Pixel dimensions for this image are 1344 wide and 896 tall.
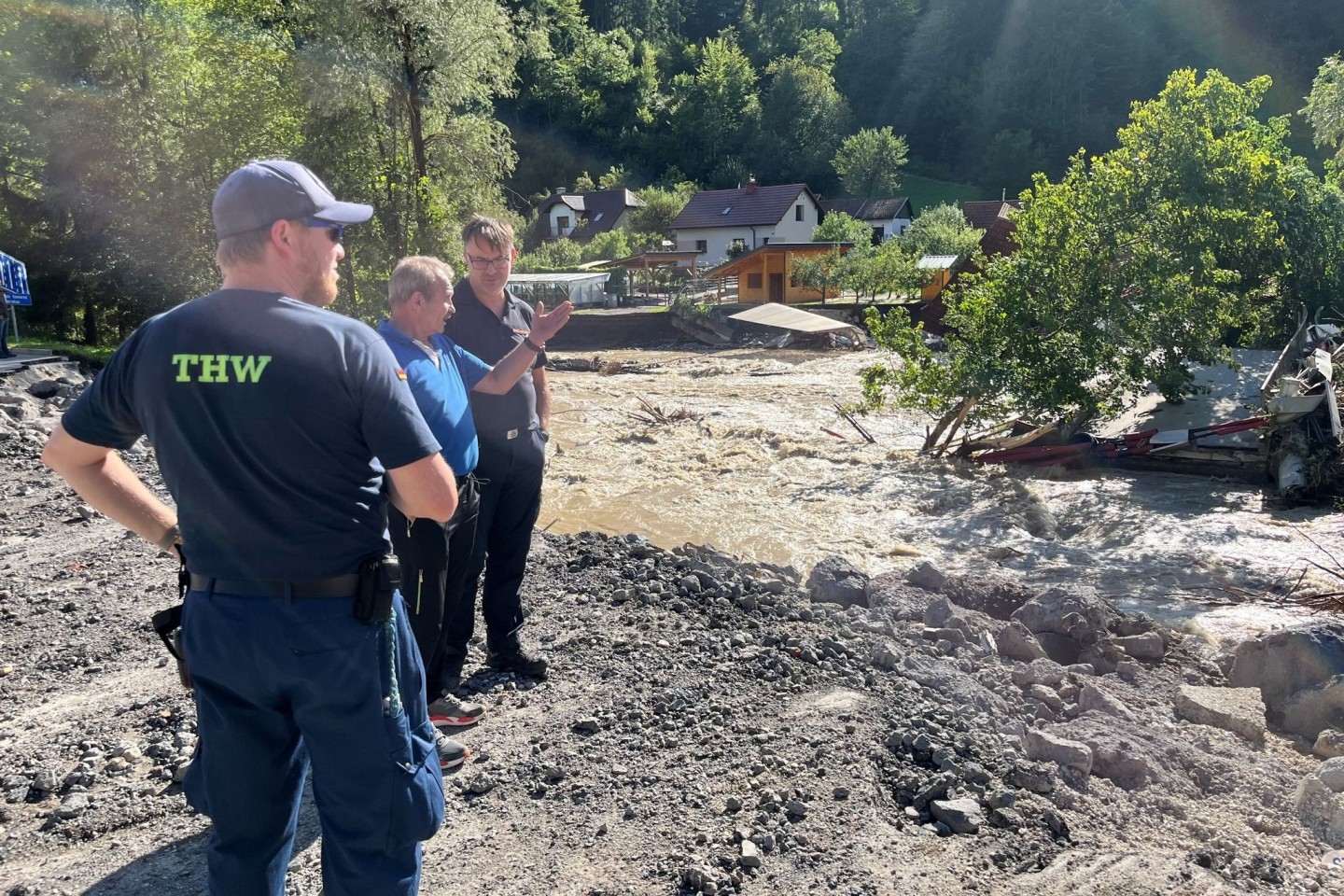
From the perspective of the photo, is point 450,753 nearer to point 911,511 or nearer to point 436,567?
point 436,567

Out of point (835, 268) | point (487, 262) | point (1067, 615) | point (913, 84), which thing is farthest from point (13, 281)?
point (913, 84)

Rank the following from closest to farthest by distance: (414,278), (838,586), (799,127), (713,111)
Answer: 1. (414,278)
2. (838,586)
3. (799,127)
4. (713,111)

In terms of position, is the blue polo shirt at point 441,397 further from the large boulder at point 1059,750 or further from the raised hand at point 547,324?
the large boulder at point 1059,750

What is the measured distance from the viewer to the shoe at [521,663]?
196 inches

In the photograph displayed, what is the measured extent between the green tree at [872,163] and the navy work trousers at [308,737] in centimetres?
7747

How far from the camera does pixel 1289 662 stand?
526 cm

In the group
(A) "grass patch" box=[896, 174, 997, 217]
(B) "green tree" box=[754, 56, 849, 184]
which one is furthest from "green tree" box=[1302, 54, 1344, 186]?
(B) "green tree" box=[754, 56, 849, 184]

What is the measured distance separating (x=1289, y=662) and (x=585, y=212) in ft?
223

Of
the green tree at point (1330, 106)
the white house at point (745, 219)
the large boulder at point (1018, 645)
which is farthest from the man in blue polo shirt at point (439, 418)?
the white house at point (745, 219)

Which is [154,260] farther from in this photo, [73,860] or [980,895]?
[980,895]

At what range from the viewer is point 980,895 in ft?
10.9

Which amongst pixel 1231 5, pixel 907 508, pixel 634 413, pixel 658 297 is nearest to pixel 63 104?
pixel 634 413

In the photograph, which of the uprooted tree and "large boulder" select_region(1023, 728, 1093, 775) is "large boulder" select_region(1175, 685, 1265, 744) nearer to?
"large boulder" select_region(1023, 728, 1093, 775)

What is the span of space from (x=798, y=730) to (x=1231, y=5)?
9401 centimetres
